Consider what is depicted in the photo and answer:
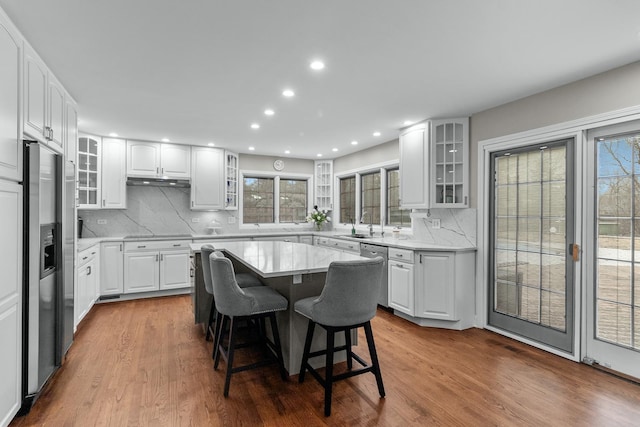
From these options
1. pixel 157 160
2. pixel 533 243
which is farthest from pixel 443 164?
pixel 157 160

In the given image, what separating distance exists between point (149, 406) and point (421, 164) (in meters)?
3.60

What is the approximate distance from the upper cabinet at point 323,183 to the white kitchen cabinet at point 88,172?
3.80 meters

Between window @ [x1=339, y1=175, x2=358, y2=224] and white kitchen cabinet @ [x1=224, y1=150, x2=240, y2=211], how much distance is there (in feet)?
6.86

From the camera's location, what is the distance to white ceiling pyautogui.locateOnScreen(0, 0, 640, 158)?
191 centimetres

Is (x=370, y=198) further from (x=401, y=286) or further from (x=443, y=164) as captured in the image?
(x=401, y=286)

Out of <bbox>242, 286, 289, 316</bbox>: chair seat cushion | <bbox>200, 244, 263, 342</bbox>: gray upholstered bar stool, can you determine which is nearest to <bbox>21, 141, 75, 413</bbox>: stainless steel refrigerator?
<bbox>200, 244, 263, 342</bbox>: gray upholstered bar stool

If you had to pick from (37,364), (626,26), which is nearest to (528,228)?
(626,26)

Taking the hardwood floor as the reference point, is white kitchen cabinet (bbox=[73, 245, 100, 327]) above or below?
above

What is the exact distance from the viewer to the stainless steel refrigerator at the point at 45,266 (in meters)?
2.09

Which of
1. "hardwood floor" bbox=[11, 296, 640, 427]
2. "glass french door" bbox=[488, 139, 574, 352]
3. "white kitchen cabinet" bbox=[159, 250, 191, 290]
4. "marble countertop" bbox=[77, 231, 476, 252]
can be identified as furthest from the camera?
"white kitchen cabinet" bbox=[159, 250, 191, 290]

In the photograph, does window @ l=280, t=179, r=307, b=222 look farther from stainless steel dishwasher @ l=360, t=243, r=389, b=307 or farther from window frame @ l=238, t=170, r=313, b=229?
stainless steel dishwasher @ l=360, t=243, r=389, b=307

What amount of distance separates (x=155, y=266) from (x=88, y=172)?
166 centimetres

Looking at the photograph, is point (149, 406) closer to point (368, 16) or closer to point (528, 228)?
point (368, 16)

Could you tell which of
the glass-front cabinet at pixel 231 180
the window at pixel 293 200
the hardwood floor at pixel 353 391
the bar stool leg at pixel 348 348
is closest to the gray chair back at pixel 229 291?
the hardwood floor at pixel 353 391
